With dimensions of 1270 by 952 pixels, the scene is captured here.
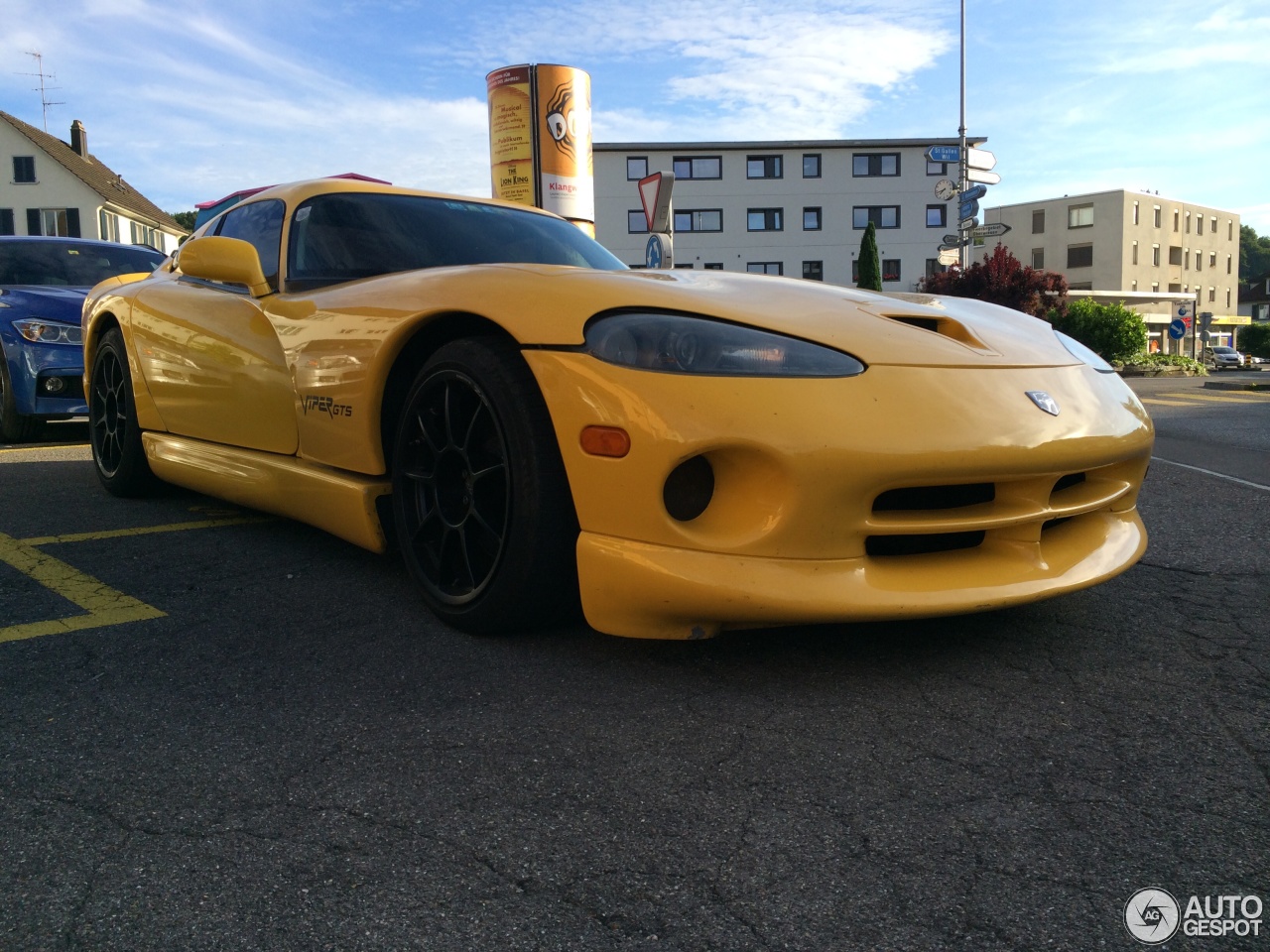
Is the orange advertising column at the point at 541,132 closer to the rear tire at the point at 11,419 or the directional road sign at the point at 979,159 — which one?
the directional road sign at the point at 979,159

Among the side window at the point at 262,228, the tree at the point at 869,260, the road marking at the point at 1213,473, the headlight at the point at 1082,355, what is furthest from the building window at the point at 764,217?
→ the headlight at the point at 1082,355

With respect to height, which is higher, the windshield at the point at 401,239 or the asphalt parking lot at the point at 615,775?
the windshield at the point at 401,239

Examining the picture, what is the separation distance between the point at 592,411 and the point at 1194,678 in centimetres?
142

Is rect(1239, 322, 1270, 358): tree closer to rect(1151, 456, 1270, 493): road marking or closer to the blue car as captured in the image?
rect(1151, 456, 1270, 493): road marking

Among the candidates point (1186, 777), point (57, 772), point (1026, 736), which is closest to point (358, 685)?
point (57, 772)

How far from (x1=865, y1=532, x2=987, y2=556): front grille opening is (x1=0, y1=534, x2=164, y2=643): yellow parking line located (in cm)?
189

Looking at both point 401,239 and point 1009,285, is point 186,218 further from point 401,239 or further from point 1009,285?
point 401,239

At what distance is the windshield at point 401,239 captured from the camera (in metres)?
3.10

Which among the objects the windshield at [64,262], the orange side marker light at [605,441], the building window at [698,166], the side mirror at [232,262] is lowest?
the orange side marker light at [605,441]

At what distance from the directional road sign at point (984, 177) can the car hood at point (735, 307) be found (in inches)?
564

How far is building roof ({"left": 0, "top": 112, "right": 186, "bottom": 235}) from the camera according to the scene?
138 feet

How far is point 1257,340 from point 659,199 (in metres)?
63.3

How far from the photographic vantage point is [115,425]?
4355 millimetres

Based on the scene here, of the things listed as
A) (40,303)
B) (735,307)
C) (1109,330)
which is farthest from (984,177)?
(735,307)
